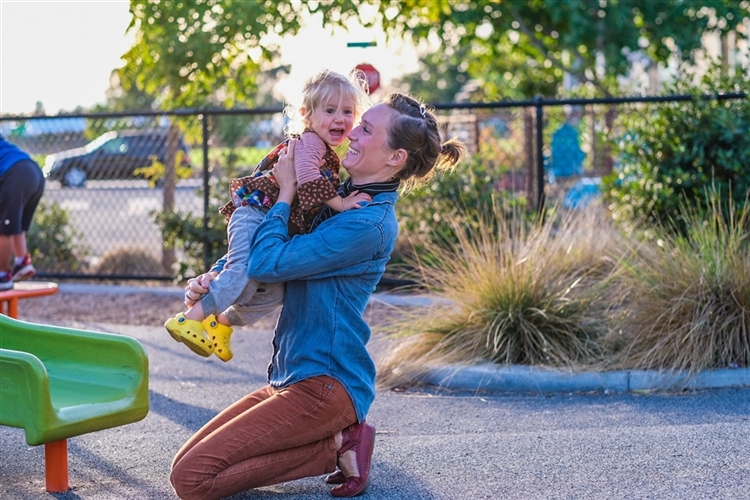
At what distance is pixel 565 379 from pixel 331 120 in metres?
2.47

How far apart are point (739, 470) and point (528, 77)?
15742mm

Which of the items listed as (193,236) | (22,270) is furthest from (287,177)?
(193,236)

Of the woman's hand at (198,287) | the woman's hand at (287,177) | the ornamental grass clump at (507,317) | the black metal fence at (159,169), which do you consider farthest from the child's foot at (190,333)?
the black metal fence at (159,169)

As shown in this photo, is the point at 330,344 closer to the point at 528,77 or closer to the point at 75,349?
the point at 75,349

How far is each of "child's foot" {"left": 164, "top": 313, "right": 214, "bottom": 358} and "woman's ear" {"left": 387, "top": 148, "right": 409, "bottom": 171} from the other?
959 millimetres

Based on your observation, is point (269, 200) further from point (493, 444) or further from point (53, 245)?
point (53, 245)

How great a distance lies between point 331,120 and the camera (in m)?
3.86

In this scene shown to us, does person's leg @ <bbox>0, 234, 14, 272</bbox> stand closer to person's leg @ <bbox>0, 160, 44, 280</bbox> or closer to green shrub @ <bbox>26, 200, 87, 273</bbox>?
person's leg @ <bbox>0, 160, 44, 280</bbox>

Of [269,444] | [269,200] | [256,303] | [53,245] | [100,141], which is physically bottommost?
[269,444]

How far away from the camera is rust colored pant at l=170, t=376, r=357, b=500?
3551mm

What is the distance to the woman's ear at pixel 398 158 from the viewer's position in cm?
372

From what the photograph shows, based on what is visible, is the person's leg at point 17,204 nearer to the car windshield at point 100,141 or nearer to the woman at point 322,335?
the woman at point 322,335

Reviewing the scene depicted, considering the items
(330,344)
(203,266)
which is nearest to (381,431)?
(330,344)

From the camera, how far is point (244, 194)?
12.9ft
